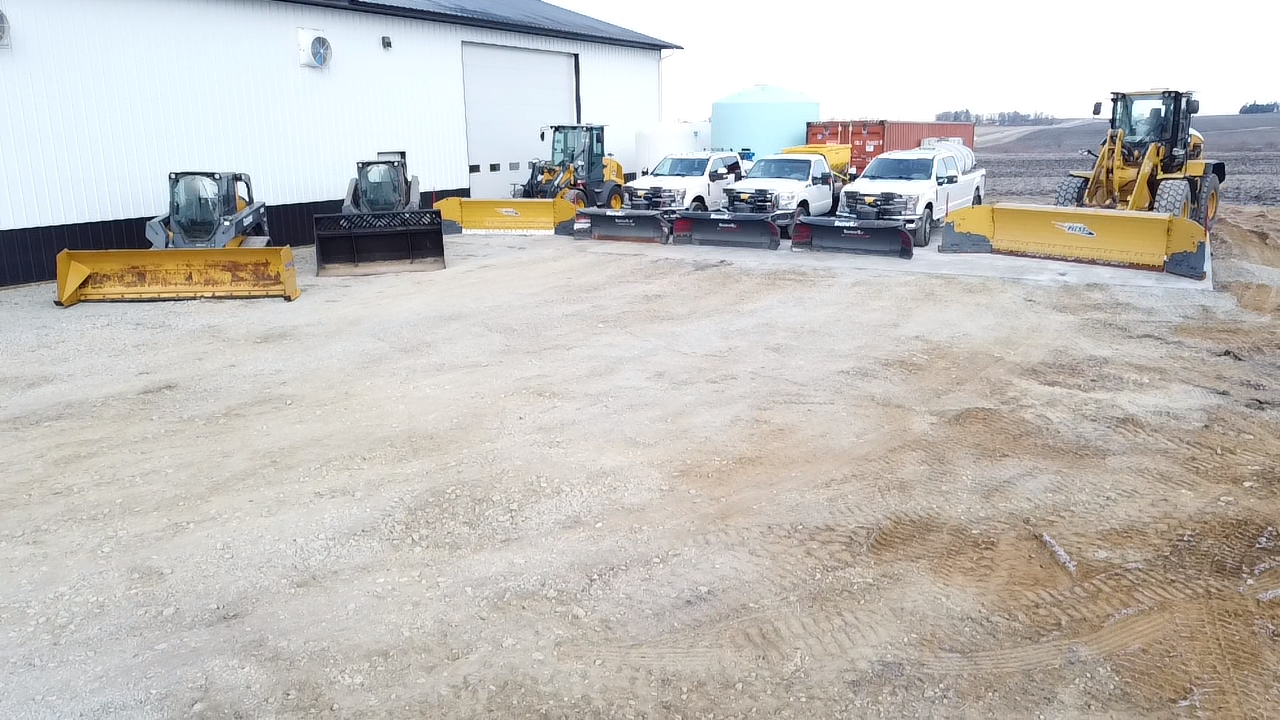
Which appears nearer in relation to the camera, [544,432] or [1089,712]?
[1089,712]

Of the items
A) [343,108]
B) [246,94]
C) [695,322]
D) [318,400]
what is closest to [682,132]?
[343,108]

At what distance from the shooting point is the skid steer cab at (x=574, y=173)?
72.4 feet

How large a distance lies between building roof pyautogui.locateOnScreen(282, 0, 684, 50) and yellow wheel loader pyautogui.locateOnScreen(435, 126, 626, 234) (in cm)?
372

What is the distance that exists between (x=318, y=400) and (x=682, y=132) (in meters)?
25.2

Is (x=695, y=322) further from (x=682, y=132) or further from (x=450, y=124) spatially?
(x=682, y=132)

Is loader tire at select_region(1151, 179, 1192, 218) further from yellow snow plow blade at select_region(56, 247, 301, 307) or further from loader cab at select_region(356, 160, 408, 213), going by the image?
yellow snow plow blade at select_region(56, 247, 301, 307)

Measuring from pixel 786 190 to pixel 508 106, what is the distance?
32.9ft

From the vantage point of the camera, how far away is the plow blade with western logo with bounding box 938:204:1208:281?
13.5 metres

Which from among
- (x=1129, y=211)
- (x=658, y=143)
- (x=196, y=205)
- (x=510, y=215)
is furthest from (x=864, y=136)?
(x=196, y=205)

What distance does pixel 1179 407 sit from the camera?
7520 mm

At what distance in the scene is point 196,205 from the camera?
14.2 metres

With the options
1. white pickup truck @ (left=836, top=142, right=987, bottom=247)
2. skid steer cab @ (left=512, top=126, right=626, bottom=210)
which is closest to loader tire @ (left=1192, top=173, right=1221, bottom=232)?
white pickup truck @ (left=836, top=142, right=987, bottom=247)

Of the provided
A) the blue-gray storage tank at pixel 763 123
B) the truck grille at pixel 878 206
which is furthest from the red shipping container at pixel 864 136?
the truck grille at pixel 878 206

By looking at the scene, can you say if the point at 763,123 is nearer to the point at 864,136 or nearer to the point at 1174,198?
the point at 864,136
